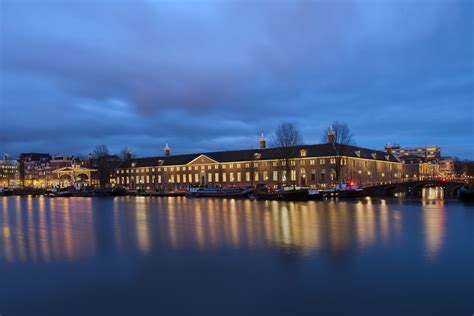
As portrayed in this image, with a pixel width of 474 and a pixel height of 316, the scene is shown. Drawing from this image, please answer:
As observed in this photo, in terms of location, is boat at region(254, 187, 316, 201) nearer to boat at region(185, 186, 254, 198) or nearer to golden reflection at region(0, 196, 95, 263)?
boat at region(185, 186, 254, 198)

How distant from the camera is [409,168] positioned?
148 meters

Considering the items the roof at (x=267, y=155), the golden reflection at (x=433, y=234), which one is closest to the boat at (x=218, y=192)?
the roof at (x=267, y=155)

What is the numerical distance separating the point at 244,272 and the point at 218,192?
77633mm

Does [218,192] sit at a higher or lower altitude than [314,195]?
higher

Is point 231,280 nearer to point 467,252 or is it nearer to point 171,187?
point 467,252

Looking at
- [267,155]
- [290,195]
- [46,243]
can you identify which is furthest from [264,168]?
[46,243]

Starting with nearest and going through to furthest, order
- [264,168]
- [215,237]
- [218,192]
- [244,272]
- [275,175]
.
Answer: [244,272] → [215,237] → [218,192] → [275,175] → [264,168]

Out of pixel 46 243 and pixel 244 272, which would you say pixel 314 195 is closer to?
pixel 46 243

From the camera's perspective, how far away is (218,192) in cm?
9419

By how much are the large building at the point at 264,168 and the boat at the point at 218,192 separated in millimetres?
9628

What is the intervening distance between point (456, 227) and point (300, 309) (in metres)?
21.9

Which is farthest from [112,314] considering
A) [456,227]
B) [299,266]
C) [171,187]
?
[171,187]

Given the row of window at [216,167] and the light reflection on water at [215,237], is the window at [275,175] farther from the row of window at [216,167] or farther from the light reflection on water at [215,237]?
the light reflection on water at [215,237]

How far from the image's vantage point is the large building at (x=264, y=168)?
94.5 meters
